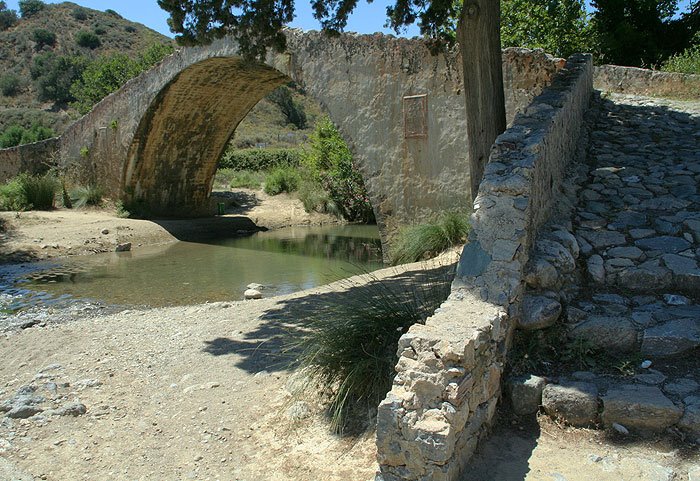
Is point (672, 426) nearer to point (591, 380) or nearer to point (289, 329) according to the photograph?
point (591, 380)

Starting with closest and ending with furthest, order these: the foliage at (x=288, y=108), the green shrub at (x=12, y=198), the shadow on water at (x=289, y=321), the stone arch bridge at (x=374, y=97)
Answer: the shadow on water at (x=289, y=321), the stone arch bridge at (x=374, y=97), the green shrub at (x=12, y=198), the foliage at (x=288, y=108)

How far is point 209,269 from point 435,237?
197 inches

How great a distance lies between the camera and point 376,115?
998 cm

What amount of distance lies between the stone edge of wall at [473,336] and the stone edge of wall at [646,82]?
6.72m

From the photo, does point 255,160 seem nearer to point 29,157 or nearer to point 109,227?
point 29,157

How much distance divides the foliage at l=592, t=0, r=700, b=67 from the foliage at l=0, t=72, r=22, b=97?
151ft

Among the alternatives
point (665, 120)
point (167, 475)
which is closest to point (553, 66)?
point (665, 120)

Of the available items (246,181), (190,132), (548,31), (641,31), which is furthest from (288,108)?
(641,31)

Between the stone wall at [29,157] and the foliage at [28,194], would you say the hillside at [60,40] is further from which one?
the foliage at [28,194]

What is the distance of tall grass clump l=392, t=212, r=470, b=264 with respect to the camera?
8531mm

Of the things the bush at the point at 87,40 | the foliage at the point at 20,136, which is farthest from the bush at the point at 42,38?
the foliage at the point at 20,136

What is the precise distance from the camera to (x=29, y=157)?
19.7m

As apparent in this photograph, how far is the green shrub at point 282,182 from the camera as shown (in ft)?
72.6

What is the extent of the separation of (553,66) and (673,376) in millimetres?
6095
